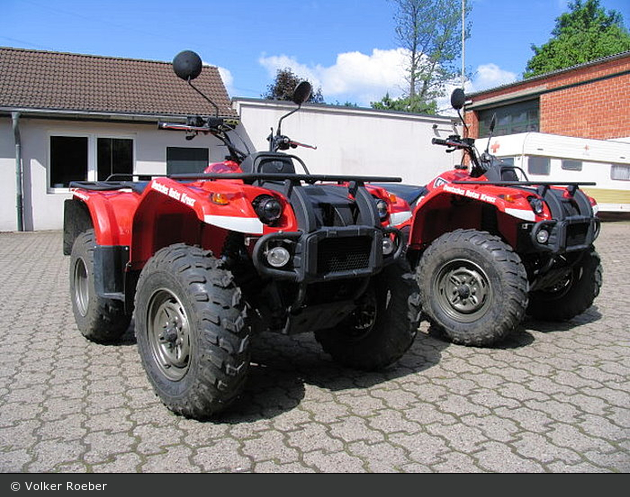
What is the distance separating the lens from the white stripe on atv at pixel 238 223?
313 cm

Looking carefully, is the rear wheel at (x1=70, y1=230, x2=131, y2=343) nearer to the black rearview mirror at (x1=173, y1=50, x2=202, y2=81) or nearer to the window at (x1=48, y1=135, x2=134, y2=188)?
the black rearview mirror at (x1=173, y1=50, x2=202, y2=81)

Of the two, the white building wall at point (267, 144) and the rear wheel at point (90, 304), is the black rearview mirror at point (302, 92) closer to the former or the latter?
the rear wheel at point (90, 304)

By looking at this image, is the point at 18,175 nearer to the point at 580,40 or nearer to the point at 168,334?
the point at 168,334

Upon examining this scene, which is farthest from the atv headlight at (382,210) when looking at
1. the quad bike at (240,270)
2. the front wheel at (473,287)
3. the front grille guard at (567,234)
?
the front grille guard at (567,234)

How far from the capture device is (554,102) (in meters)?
21.5

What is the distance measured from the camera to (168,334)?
3453 millimetres

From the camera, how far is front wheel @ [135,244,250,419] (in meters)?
3.09

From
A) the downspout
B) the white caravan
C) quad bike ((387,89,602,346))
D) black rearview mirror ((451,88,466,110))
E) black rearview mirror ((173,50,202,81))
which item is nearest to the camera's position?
black rearview mirror ((173,50,202,81))

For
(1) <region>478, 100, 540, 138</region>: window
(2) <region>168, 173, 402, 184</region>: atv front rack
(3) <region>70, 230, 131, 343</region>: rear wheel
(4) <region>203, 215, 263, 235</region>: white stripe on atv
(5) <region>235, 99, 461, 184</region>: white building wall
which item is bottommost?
(3) <region>70, 230, 131, 343</region>: rear wheel

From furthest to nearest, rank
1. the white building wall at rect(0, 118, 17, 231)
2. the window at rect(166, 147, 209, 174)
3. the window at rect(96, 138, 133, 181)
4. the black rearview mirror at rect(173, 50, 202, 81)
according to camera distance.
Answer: the window at rect(166, 147, 209, 174) → the window at rect(96, 138, 133, 181) → the white building wall at rect(0, 118, 17, 231) → the black rearview mirror at rect(173, 50, 202, 81)

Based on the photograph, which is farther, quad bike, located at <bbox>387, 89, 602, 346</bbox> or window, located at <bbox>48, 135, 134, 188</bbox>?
window, located at <bbox>48, 135, 134, 188</bbox>

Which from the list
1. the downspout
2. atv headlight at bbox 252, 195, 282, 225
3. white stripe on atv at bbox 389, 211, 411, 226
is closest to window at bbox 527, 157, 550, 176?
white stripe on atv at bbox 389, 211, 411, 226

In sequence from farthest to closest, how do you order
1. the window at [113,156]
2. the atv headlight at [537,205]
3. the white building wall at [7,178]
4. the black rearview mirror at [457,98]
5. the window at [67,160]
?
1. the window at [113,156]
2. the window at [67,160]
3. the white building wall at [7,178]
4. the black rearview mirror at [457,98]
5. the atv headlight at [537,205]

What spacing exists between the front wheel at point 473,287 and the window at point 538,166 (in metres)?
10.9
